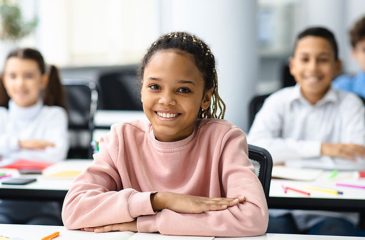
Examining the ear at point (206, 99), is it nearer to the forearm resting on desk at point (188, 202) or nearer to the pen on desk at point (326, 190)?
the forearm resting on desk at point (188, 202)

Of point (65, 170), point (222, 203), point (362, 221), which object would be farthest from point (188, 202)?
point (362, 221)

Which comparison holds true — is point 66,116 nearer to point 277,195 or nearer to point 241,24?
point 241,24

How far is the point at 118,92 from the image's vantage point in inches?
217

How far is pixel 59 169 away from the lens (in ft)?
9.37

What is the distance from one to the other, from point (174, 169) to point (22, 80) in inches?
66.0

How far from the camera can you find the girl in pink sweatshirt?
5.88 feet

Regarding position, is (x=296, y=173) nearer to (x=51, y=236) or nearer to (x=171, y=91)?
(x=171, y=91)

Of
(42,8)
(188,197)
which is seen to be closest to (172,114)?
(188,197)

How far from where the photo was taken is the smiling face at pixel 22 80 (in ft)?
11.1

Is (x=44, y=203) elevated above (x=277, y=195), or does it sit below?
below

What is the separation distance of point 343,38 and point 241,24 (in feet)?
10.7

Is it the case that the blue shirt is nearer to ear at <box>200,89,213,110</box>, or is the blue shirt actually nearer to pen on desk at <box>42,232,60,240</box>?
ear at <box>200,89,213,110</box>

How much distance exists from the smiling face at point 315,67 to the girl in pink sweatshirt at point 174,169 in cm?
123

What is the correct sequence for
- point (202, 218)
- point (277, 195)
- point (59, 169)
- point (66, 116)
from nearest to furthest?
point (202, 218) < point (277, 195) < point (59, 169) < point (66, 116)
